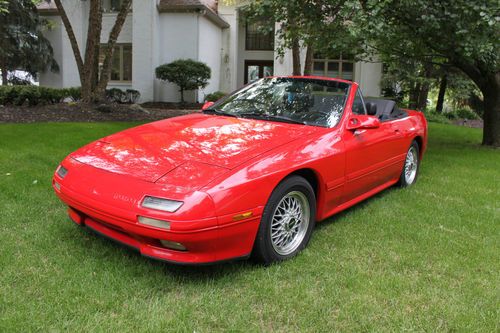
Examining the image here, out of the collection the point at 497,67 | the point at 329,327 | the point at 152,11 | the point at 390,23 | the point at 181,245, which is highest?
the point at 152,11

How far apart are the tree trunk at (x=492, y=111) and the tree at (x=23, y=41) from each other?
17.1 m

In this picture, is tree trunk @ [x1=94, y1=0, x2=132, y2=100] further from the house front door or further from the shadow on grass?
the house front door

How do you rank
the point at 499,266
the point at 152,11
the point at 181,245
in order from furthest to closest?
the point at 152,11 < the point at 499,266 < the point at 181,245

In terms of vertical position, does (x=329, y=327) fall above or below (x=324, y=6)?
below

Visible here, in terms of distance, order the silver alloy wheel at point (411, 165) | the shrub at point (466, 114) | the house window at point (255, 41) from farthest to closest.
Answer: the house window at point (255, 41)
the shrub at point (466, 114)
the silver alloy wheel at point (411, 165)

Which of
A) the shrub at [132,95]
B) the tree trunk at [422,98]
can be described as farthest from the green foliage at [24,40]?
the tree trunk at [422,98]

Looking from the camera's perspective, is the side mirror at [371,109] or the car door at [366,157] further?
the side mirror at [371,109]

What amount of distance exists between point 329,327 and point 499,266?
176 centimetres

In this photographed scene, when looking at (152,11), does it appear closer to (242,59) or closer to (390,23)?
(242,59)

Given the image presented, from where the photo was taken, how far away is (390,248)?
381 cm

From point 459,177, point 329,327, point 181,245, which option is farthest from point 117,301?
point 459,177

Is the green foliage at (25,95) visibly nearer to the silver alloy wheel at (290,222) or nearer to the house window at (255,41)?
the silver alloy wheel at (290,222)

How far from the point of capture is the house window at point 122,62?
20203 millimetres

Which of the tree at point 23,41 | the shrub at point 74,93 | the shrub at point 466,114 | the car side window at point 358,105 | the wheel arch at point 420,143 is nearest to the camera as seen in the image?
the car side window at point 358,105
